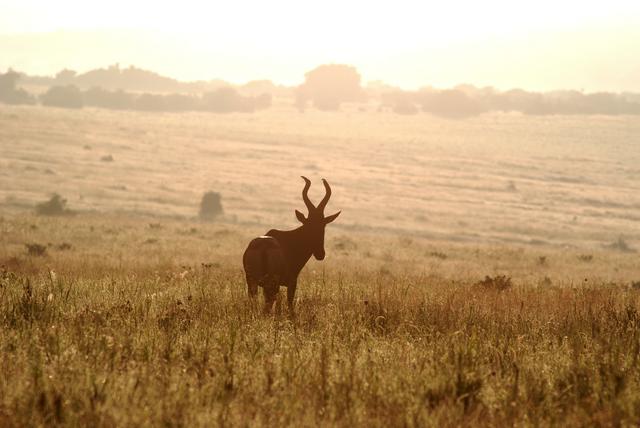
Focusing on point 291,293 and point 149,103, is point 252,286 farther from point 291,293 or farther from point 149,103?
point 149,103

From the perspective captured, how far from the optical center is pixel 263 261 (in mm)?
10422

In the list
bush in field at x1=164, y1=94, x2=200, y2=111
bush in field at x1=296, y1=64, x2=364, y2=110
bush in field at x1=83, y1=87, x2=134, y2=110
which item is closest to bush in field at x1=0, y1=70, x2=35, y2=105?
bush in field at x1=83, y1=87, x2=134, y2=110

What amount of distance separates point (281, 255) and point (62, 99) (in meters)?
126

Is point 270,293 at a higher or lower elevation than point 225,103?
lower

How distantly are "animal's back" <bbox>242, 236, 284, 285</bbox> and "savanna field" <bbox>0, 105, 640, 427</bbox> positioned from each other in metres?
0.51

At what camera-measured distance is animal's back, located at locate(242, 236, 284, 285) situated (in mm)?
10359

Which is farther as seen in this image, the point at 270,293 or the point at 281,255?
the point at 281,255

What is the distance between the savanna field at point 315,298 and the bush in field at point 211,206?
148cm

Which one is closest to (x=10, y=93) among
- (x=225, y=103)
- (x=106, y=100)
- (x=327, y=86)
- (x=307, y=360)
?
(x=106, y=100)

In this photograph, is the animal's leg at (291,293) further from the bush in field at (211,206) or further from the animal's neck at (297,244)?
the bush in field at (211,206)

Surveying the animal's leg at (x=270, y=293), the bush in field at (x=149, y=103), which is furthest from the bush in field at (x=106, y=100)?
the animal's leg at (x=270, y=293)

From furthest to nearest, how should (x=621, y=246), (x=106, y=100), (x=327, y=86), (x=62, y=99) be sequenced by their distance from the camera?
(x=327, y=86)
(x=106, y=100)
(x=62, y=99)
(x=621, y=246)

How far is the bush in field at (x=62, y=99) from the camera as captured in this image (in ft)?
424

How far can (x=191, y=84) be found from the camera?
194 m
